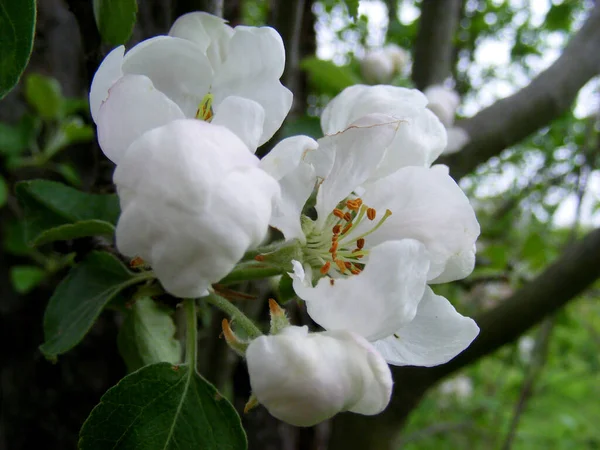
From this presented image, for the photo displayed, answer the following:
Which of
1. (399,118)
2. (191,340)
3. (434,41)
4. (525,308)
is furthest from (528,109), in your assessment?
(191,340)

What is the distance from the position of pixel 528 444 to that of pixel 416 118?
10.2 ft

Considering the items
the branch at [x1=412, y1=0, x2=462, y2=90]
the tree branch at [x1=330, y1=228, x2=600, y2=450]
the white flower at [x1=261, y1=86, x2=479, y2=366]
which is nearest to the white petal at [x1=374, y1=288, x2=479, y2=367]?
the white flower at [x1=261, y1=86, x2=479, y2=366]

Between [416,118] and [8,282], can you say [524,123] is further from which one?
[8,282]

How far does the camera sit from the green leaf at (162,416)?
0.45m

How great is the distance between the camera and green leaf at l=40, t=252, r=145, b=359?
57cm

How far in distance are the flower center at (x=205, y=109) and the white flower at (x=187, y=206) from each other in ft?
0.43

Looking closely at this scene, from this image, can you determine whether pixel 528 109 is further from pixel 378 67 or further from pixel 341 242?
pixel 341 242

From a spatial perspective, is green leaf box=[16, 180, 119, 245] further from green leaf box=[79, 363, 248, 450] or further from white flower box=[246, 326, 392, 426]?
white flower box=[246, 326, 392, 426]

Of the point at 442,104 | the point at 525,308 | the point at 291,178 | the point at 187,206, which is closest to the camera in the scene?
the point at 187,206

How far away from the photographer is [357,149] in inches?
17.9

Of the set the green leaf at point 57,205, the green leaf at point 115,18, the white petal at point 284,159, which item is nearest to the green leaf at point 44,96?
the green leaf at point 57,205

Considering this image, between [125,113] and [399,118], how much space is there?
210 millimetres

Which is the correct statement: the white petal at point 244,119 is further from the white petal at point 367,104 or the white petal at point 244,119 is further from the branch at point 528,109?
the branch at point 528,109

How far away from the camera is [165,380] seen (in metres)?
→ 0.49
